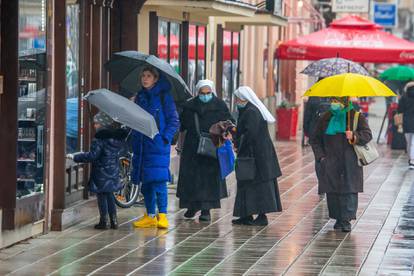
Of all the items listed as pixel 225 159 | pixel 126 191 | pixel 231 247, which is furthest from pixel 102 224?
pixel 126 191

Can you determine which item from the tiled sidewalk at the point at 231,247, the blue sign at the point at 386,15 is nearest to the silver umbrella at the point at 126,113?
the tiled sidewalk at the point at 231,247

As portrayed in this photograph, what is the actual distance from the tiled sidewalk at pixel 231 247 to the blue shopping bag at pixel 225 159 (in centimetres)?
61

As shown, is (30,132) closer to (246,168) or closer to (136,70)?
(136,70)

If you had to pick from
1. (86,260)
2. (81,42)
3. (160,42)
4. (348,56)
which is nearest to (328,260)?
(86,260)

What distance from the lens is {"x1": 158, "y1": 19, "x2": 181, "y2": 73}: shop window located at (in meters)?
19.8

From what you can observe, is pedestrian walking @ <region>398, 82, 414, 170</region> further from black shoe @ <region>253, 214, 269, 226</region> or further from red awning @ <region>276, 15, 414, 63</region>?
black shoe @ <region>253, 214, 269, 226</region>

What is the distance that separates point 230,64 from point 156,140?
1261 centimetres

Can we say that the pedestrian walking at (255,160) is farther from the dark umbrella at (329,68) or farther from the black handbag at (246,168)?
the dark umbrella at (329,68)

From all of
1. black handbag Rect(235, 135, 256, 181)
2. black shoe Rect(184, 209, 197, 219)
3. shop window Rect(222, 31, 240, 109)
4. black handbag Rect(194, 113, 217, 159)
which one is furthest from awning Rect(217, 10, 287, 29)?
black handbag Rect(235, 135, 256, 181)

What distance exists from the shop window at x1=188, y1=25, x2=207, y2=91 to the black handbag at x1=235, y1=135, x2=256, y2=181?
6.76 meters

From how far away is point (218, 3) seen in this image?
1988 centimetres

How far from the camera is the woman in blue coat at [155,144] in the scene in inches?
587

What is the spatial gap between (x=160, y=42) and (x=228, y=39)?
7.45 meters

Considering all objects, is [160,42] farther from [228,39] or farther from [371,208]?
[228,39]
